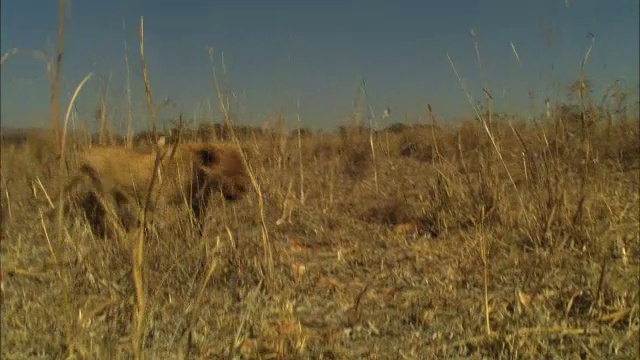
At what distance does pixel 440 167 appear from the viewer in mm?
3906

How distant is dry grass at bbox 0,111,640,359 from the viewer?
1.89 m

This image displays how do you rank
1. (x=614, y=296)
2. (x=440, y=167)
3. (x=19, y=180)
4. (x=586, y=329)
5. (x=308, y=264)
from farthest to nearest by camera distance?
(x=440, y=167)
(x=19, y=180)
(x=308, y=264)
(x=614, y=296)
(x=586, y=329)

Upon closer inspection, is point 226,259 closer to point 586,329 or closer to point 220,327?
point 220,327

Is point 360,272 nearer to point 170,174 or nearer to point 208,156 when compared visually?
point 170,174

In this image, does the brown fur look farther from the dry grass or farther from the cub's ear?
the dry grass

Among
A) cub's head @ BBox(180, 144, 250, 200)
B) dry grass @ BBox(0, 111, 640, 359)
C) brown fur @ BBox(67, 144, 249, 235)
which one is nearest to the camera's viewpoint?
dry grass @ BBox(0, 111, 640, 359)

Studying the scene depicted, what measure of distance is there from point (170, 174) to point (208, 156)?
60 centimetres

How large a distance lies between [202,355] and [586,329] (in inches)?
48.2

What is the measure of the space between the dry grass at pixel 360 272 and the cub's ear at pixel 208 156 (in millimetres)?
277

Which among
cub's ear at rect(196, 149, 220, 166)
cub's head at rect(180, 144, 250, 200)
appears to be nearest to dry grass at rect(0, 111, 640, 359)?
cub's head at rect(180, 144, 250, 200)

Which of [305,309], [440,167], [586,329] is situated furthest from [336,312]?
[440,167]

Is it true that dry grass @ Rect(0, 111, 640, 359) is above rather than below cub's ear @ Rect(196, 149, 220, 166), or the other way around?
below

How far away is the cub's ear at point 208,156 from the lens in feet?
11.5

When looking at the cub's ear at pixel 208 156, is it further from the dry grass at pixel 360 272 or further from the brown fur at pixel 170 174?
the dry grass at pixel 360 272
